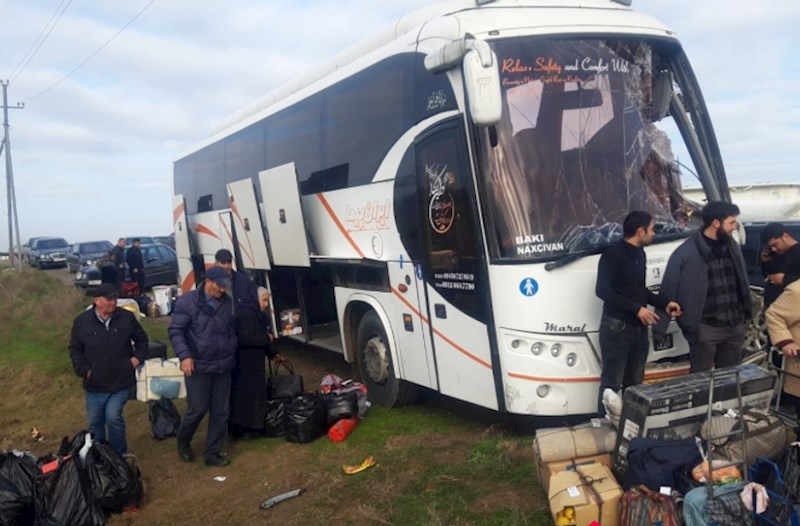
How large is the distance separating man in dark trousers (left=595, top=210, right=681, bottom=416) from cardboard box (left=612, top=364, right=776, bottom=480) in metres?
0.55

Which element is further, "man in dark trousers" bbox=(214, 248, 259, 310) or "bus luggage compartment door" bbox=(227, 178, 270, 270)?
"bus luggage compartment door" bbox=(227, 178, 270, 270)

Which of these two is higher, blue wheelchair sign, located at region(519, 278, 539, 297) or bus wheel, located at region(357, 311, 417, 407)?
blue wheelchair sign, located at region(519, 278, 539, 297)

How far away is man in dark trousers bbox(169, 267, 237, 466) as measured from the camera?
618 cm

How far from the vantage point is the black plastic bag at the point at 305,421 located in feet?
22.2

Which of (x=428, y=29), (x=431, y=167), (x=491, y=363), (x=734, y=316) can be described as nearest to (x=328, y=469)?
(x=491, y=363)

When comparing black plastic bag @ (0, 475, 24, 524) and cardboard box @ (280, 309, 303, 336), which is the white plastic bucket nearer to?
cardboard box @ (280, 309, 303, 336)

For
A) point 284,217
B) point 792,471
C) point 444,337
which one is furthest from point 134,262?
point 792,471

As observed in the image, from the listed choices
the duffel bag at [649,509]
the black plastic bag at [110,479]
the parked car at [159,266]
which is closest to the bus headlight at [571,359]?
the duffel bag at [649,509]

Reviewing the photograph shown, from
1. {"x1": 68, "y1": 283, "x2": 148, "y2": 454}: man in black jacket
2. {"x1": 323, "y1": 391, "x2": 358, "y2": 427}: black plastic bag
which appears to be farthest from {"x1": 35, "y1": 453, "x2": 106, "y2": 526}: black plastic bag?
{"x1": 323, "y1": 391, "x2": 358, "y2": 427}: black plastic bag

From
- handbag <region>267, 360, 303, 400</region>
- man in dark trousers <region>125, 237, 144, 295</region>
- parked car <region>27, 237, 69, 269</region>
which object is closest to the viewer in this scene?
handbag <region>267, 360, 303, 400</region>

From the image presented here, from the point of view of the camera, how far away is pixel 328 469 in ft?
19.7

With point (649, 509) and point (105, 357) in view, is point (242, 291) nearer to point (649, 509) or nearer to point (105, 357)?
point (105, 357)

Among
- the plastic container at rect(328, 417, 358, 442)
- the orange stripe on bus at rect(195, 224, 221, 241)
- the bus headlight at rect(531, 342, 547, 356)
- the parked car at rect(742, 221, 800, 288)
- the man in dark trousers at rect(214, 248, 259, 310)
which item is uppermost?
the orange stripe on bus at rect(195, 224, 221, 241)

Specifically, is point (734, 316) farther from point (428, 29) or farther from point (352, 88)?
point (352, 88)
